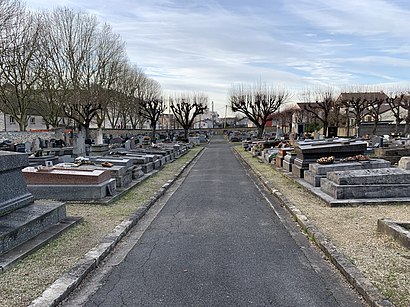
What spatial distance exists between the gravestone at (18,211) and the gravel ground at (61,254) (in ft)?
1.05

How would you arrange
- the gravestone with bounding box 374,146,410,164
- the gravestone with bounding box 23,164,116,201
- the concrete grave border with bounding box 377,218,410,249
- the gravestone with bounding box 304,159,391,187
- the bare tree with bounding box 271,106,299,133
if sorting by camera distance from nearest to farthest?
1. the concrete grave border with bounding box 377,218,410,249
2. the gravestone with bounding box 23,164,116,201
3. the gravestone with bounding box 304,159,391,187
4. the gravestone with bounding box 374,146,410,164
5. the bare tree with bounding box 271,106,299,133

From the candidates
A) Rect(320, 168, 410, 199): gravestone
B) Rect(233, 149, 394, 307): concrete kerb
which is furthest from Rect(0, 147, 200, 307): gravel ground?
Rect(320, 168, 410, 199): gravestone

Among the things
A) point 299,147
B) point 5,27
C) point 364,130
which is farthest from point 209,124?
point 299,147

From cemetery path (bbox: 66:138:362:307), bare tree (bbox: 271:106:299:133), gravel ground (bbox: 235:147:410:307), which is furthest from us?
bare tree (bbox: 271:106:299:133)

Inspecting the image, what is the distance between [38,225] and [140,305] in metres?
2.92

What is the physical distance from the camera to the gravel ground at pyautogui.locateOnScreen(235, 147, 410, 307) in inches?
175

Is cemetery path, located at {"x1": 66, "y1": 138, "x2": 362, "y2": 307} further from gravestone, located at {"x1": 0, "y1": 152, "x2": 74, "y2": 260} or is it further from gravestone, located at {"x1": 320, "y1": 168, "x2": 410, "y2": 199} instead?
gravestone, located at {"x1": 320, "y1": 168, "x2": 410, "y2": 199}

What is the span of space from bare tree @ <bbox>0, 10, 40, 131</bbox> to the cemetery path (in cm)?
2078

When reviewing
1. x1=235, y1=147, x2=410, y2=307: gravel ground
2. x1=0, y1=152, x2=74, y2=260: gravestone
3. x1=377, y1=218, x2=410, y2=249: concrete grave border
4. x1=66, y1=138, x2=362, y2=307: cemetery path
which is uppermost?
x1=0, y1=152, x2=74, y2=260: gravestone

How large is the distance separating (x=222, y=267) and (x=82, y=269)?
1657 mm

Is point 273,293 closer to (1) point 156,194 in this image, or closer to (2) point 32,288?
(2) point 32,288

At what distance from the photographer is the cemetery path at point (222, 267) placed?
14.0 ft

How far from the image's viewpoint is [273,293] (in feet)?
14.3

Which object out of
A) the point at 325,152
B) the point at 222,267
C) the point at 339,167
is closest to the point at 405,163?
the point at 339,167
